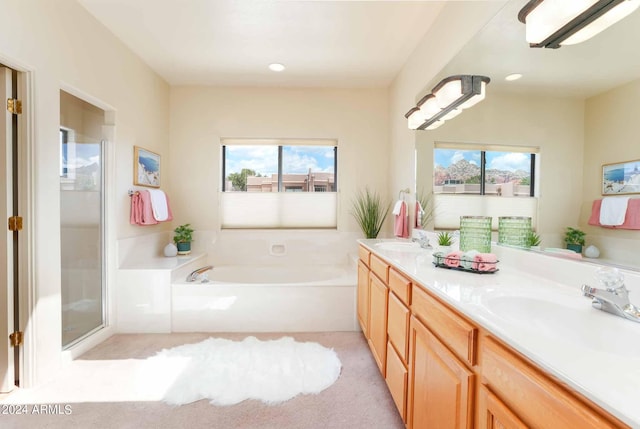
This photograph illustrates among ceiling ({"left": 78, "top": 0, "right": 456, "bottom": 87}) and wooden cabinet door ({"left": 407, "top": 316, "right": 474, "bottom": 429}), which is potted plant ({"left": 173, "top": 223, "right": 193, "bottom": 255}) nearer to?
ceiling ({"left": 78, "top": 0, "right": 456, "bottom": 87})

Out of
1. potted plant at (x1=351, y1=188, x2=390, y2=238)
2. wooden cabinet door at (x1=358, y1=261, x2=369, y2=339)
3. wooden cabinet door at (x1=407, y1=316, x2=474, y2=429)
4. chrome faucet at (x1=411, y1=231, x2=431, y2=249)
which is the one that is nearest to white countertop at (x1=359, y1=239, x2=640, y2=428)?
wooden cabinet door at (x1=407, y1=316, x2=474, y2=429)

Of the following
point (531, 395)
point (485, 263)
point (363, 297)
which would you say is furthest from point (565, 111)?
point (363, 297)

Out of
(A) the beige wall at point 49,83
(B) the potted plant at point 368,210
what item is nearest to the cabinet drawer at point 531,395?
(A) the beige wall at point 49,83

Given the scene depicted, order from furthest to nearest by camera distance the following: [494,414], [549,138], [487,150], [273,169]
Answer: [273,169], [487,150], [549,138], [494,414]

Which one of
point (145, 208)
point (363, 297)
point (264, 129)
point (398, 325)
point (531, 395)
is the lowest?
point (363, 297)

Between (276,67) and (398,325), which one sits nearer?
(398,325)

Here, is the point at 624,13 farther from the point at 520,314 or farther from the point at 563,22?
the point at 520,314

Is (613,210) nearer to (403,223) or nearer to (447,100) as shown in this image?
(447,100)

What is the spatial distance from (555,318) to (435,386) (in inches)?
18.5

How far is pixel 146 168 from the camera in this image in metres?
2.94

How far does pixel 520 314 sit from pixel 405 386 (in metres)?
0.67

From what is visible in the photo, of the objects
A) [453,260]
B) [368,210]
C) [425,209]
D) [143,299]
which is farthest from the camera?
[368,210]

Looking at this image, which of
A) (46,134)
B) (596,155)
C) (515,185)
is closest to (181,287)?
(46,134)

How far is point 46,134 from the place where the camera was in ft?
5.95
